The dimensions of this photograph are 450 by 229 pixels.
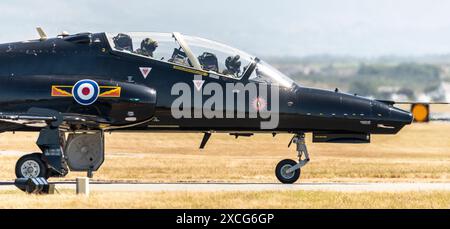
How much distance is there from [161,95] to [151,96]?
1.13 feet

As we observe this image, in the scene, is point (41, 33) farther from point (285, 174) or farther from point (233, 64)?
point (285, 174)

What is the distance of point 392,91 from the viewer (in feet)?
133

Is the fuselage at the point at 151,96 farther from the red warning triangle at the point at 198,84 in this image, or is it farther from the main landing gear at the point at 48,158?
the main landing gear at the point at 48,158

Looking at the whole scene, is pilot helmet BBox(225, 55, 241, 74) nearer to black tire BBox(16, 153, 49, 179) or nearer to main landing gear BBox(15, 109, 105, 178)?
main landing gear BBox(15, 109, 105, 178)

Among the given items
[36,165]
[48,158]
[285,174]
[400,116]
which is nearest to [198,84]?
[285,174]

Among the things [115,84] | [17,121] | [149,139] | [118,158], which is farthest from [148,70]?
[149,139]

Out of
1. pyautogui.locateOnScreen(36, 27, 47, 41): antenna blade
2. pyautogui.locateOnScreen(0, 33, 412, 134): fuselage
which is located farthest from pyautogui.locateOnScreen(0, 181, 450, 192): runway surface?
pyautogui.locateOnScreen(36, 27, 47, 41): antenna blade

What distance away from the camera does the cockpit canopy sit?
19.7m

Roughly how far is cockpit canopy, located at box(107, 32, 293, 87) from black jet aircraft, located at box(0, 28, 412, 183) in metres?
0.02

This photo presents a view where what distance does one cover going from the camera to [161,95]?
19531mm
